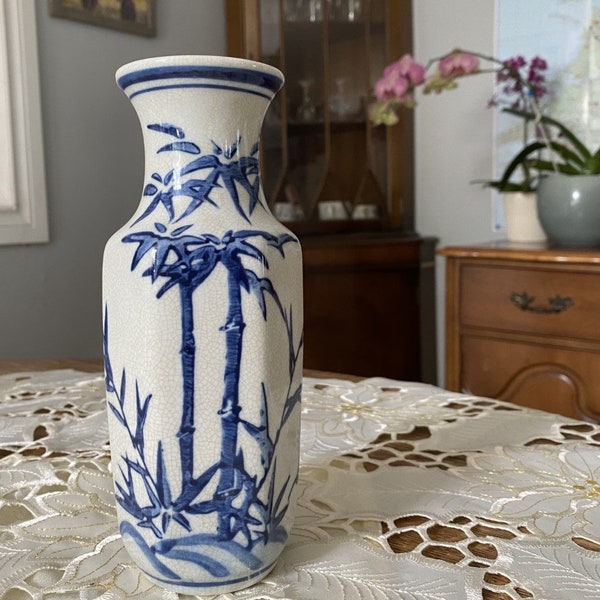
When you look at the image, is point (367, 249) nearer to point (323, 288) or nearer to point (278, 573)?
point (323, 288)

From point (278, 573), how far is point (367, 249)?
5.21 ft

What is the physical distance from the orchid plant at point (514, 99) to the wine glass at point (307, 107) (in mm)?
324

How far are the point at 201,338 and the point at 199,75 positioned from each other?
0.15 m

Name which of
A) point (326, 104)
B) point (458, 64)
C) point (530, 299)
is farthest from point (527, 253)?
point (326, 104)

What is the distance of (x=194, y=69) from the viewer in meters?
0.39

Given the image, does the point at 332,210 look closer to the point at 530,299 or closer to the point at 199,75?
the point at 530,299

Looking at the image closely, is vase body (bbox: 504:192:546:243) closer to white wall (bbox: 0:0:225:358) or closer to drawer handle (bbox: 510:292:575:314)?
drawer handle (bbox: 510:292:575:314)

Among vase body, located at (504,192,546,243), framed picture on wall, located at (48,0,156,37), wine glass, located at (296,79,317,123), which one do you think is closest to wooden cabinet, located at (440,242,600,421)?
vase body, located at (504,192,546,243)

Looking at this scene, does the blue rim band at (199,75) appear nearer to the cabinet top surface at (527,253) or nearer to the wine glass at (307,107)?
the cabinet top surface at (527,253)

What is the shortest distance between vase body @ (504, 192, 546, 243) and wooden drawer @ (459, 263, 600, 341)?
0.23 metres

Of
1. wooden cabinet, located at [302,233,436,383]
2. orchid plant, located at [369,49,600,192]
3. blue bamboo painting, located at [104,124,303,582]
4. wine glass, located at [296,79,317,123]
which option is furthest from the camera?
wine glass, located at [296,79,317,123]

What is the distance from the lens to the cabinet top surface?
54.7 inches

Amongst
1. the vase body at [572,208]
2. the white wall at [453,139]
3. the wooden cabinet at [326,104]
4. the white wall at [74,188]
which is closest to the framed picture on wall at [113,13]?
the white wall at [74,188]

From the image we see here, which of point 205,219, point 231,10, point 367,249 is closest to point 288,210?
point 367,249
